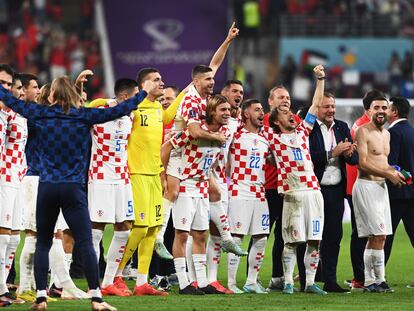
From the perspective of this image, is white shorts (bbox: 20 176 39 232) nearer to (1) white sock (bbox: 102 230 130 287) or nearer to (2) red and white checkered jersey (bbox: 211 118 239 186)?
(1) white sock (bbox: 102 230 130 287)

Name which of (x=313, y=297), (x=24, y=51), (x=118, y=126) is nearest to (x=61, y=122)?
(x=118, y=126)

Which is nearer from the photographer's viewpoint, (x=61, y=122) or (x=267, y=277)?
(x=61, y=122)

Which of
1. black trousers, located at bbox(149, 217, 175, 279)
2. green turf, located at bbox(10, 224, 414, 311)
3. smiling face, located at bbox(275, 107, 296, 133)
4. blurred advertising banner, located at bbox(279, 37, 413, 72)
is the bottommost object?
green turf, located at bbox(10, 224, 414, 311)

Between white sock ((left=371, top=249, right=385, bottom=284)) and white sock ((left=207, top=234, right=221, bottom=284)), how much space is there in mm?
1846

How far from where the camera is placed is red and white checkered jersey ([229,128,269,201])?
46.9ft

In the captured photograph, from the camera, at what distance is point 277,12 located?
35375 mm

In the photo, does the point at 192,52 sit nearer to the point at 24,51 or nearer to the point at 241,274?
the point at 24,51

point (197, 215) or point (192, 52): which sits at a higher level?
point (192, 52)

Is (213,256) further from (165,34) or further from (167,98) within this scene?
(165,34)

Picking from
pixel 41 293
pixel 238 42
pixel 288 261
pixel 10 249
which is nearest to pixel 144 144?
pixel 10 249

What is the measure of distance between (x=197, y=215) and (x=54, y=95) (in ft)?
8.78

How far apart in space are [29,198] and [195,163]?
6.22 ft

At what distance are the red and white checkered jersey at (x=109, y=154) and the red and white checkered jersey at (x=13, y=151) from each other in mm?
791

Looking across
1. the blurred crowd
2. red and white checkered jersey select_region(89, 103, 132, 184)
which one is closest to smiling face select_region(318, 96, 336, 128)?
red and white checkered jersey select_region(89, 103, 132, 184)
